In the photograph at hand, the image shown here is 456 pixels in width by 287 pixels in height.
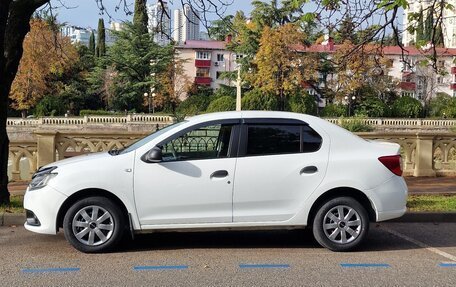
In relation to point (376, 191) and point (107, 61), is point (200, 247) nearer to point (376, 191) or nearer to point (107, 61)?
point (376, 191)

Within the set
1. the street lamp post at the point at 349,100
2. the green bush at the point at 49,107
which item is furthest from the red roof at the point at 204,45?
the green bush at the point at 49,107

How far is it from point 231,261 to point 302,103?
54136 mm

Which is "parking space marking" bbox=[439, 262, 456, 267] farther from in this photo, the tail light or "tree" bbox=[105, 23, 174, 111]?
"tree" bbox=[105, 23, 174, 111]

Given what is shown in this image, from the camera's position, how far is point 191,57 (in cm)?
8581

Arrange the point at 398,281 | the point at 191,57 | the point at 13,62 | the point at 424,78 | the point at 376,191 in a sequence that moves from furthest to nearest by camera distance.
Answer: the point at 191,57 < the point at 424,78 < the point at 13,62 < the point at 376,191 < the point at 398,281

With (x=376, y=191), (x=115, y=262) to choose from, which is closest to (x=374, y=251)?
(x=376, y=191)

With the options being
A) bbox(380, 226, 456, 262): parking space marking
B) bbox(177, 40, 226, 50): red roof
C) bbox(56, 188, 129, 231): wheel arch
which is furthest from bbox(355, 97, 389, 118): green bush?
bbox(56, 188, 129, 231): wheel arch

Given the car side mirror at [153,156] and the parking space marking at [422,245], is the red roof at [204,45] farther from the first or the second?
the car side mirror at [153,156]

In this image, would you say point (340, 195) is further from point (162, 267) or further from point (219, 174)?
point (162, 267)

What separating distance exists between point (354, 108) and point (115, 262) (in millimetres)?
61154

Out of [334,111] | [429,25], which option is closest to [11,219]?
[429,25]

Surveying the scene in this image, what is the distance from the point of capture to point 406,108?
6241 cm

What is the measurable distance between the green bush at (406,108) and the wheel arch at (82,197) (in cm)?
6025

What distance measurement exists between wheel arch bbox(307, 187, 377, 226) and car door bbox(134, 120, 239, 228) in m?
1.05
